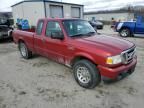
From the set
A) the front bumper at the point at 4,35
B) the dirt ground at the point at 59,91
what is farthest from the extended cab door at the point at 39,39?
the front bumper at the point at 4,35

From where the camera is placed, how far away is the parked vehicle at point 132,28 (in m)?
12.7

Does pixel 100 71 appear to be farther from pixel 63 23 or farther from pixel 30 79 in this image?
pixel 30 79

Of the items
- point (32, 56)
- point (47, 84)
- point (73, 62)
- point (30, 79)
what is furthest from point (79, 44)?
point (32, 56)

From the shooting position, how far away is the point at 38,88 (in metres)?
4.23

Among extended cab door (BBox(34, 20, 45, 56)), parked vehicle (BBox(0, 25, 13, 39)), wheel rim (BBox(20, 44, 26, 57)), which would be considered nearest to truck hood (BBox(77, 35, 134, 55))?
extended cab door (BBox(34, 20, 45, 56))

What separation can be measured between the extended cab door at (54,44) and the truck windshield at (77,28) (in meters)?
0.24

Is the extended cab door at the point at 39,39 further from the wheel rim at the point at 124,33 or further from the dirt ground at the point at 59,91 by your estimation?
the wheel rim at the point at 124,33

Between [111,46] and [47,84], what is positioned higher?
[111,46]

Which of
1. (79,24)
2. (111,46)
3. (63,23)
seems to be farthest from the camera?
(79,24)

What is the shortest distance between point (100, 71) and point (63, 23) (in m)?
1.86

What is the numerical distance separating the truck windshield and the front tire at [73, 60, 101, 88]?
94 cm

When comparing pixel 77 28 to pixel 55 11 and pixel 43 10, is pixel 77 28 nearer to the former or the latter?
pixel 43 10

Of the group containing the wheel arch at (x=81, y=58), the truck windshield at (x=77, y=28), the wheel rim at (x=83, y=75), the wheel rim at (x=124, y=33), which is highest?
the truck windshield at (x=77, y=28)

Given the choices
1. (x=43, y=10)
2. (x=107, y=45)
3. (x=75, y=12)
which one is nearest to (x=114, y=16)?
(x=75, y=12)
